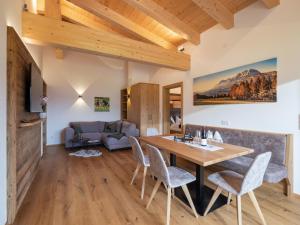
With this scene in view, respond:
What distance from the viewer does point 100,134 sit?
5.47 m

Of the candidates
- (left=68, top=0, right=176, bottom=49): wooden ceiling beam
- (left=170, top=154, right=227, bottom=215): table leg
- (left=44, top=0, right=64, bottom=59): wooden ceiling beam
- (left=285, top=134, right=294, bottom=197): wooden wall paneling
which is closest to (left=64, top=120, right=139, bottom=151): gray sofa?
(left=68, top=0, right=176, bottom=49): wooden ceiling beam

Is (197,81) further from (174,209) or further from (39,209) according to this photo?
(39,209)

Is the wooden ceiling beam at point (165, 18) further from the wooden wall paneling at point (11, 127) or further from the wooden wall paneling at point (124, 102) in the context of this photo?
the wooden wall paneling at point (124, 102)

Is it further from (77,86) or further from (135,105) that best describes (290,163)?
(77,86)

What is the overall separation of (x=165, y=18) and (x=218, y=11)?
1.00 m

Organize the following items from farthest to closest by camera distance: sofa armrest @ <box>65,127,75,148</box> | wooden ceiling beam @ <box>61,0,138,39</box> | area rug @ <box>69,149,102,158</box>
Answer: sofa armrest @ <box>65,127,75,148</box> → area rug @ <box>69,149,102,158</box> → wooden ceiling beam @ <box>61,0,138,39</box>

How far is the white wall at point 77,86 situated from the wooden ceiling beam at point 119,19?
2.78 m

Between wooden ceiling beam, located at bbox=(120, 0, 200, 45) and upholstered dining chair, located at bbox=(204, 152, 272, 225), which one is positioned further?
wooden ceiling beam, located at bbox=(120, 0, 200, 45)

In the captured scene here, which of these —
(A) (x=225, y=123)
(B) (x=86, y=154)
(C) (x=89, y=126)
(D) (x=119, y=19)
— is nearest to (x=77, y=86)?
(C) (x=89, y=126)

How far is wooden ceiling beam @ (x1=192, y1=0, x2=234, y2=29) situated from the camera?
2757 mm

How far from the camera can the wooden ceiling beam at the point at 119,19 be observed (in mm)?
3116

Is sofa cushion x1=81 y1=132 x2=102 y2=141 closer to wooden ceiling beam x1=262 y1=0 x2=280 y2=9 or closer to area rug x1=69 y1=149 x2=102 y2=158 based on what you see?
area rug x1=69 y1=149 x2=102 y2=158

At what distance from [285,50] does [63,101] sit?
20.0 ft

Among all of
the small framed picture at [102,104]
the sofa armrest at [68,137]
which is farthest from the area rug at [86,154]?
the small framed picture at [102,104]
